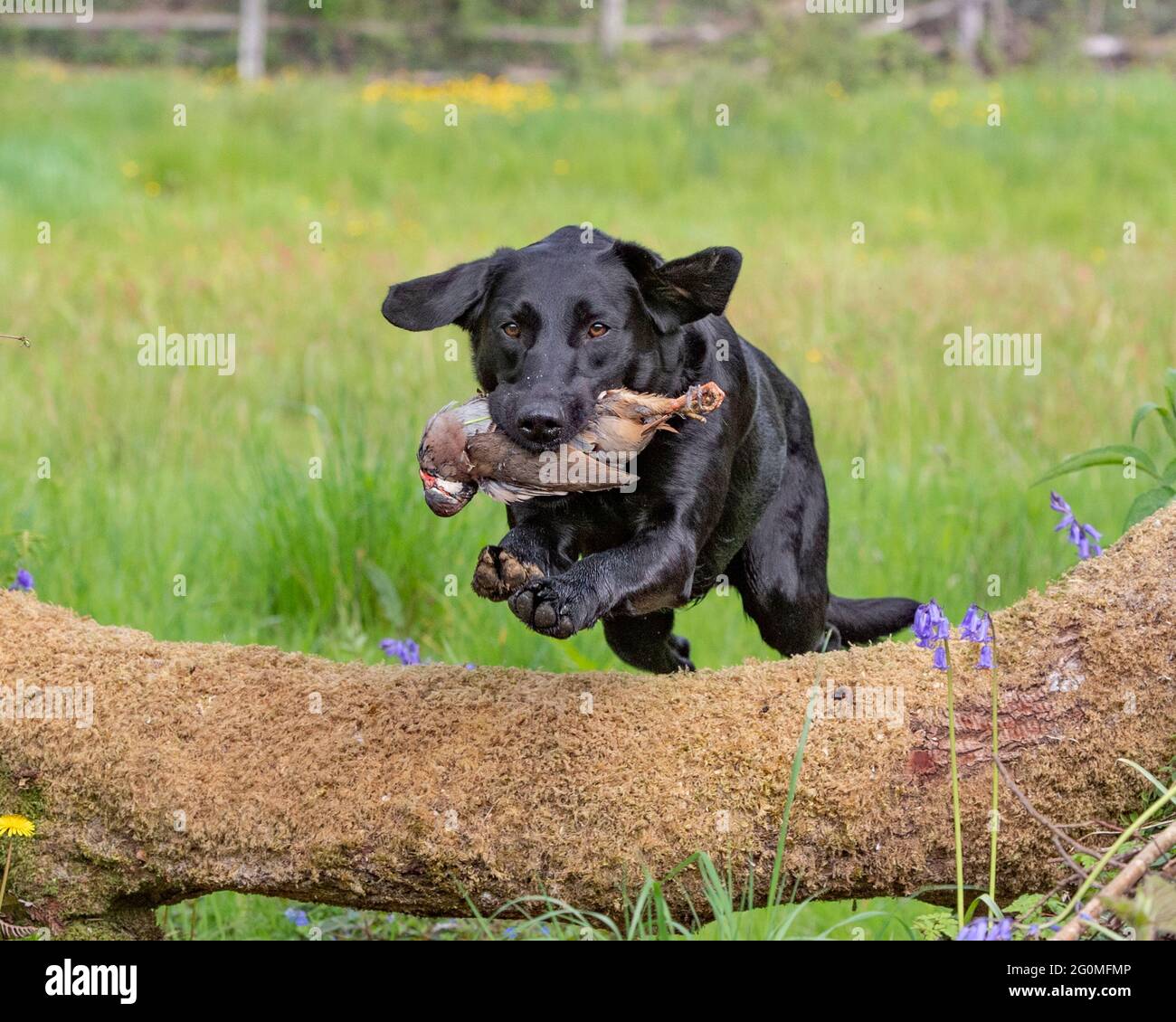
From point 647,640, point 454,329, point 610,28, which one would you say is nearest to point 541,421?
point 647,640

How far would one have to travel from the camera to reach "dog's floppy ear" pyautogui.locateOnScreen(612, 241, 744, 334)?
3076 mm

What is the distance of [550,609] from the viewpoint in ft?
9.12

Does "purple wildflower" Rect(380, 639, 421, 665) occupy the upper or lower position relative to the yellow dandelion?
upper

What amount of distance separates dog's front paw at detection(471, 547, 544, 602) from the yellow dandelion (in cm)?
100

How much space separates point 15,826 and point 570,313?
5.07 ft

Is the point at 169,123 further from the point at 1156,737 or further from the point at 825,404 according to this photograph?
the point at 1156,737

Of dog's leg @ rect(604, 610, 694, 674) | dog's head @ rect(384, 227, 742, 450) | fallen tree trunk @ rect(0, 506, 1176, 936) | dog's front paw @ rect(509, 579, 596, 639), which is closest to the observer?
fallen tree trunk @ rect(0, 506, 1176, 936)

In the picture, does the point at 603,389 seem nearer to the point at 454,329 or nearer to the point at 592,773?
the point at 592,773

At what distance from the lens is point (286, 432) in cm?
697

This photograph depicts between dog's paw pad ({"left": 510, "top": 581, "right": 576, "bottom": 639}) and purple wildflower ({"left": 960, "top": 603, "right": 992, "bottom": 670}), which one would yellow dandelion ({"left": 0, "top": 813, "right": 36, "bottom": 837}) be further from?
purple wildflower ({"left": 960, "top": 603, "right": 992, "bottom": 670})

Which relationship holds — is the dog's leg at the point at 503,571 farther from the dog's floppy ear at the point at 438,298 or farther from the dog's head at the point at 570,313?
the dog's floppy ear at the point at 438,298

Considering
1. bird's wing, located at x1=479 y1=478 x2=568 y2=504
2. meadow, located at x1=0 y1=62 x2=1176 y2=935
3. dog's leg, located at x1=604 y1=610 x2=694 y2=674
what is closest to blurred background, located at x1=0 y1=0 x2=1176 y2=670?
meadow, located at x1=0 y1=62 x2=1176 y2=935

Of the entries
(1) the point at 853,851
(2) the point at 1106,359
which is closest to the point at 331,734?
(1) the point at 853,851

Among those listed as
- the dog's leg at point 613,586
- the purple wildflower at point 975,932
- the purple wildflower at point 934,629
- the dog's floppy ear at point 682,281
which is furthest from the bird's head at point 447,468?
the purple wildflower at point 975,932
